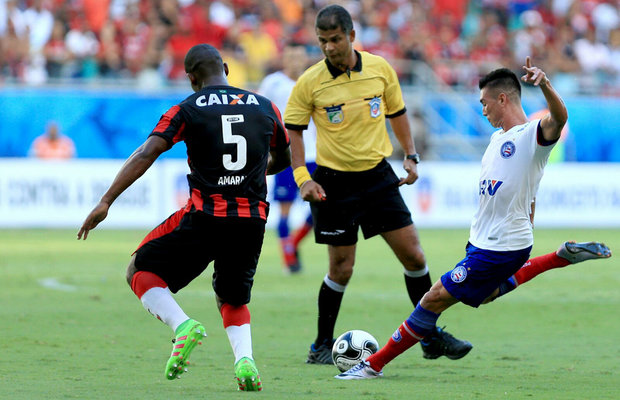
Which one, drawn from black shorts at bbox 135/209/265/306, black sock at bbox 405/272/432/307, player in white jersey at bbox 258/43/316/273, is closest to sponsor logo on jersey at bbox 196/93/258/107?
black shorts at bbox 135/209/265/306

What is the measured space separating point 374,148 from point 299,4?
62.0 feet

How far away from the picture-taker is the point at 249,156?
5.99m

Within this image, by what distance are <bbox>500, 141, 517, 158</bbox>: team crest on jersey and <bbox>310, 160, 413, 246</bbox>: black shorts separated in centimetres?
126

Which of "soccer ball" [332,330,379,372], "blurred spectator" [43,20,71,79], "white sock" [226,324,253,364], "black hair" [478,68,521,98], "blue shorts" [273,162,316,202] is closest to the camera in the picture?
"white sock" [226,324,253,364]

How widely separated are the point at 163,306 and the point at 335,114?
6.86ft

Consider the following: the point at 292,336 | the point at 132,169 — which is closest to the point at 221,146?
the point at 132,169

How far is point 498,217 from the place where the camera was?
6258 millimetres

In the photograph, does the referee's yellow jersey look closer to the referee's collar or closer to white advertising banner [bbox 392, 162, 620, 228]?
the referee's collar

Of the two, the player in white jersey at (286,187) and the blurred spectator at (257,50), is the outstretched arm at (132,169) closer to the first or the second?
the player in white jersey at (286,187)

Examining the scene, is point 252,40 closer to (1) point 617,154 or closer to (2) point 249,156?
(1) point 617,154

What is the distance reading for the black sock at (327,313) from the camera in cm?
738

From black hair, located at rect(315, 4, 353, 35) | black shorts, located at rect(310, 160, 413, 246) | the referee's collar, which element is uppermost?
black hair, located at rect(315, 4, 353, 35)

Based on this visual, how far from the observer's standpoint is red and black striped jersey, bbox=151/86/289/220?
19.3ft

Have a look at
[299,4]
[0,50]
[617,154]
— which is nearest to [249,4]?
[299,4]
